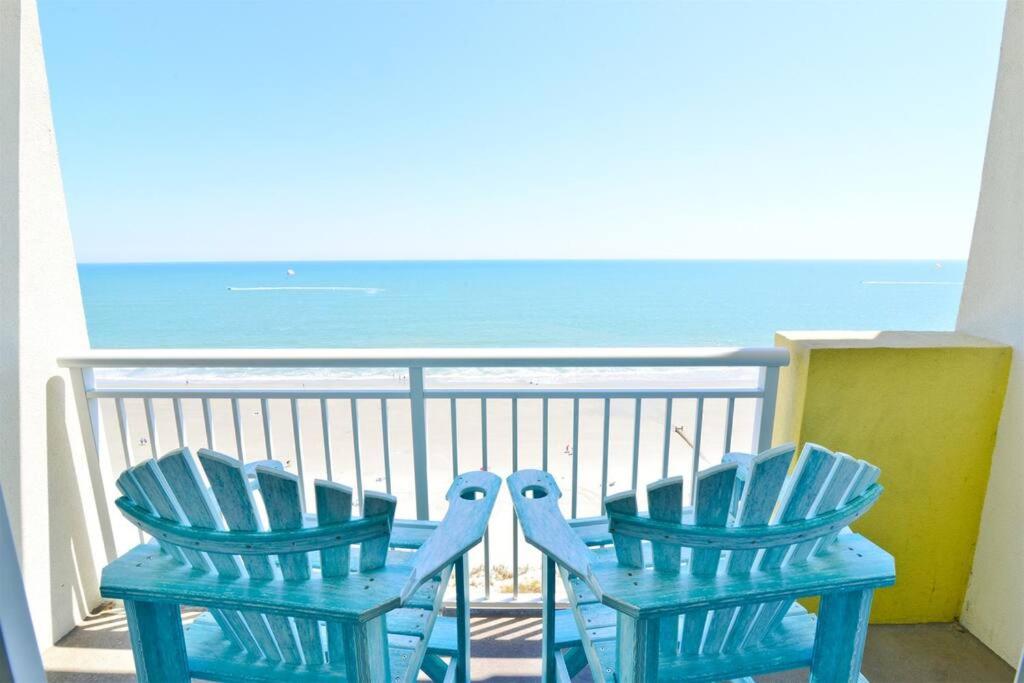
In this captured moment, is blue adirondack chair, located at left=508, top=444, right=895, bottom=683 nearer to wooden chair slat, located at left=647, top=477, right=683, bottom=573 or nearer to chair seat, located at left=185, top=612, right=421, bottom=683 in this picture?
wooden chair slat, located at left=647, top=477, right=683, bottom=573

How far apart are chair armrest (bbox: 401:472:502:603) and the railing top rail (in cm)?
50

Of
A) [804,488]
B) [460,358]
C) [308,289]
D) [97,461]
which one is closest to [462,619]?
[460,358]

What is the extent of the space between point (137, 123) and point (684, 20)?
90.1ft

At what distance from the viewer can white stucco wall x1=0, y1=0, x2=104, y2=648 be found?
1.55m

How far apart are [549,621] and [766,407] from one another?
43.3 inches

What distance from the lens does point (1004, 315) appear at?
1671 mm

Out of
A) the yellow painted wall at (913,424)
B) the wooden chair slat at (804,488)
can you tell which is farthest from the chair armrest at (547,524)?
the yellow painted wall at (913,424)

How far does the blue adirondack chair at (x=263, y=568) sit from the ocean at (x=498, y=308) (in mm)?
18188

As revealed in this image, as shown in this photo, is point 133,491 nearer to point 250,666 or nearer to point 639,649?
point 250,666

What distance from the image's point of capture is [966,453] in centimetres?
175

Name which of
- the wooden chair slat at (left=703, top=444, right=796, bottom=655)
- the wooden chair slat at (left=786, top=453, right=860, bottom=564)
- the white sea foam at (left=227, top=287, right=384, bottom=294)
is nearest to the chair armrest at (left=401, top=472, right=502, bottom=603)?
the wooden chair slat at (left=703, top=444, right=796, bottom=655)

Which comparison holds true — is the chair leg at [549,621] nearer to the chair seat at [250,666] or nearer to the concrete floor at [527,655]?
the chair seat at [250,666]

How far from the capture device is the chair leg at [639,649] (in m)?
0.84

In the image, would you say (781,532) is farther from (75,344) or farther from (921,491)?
(75,344)
